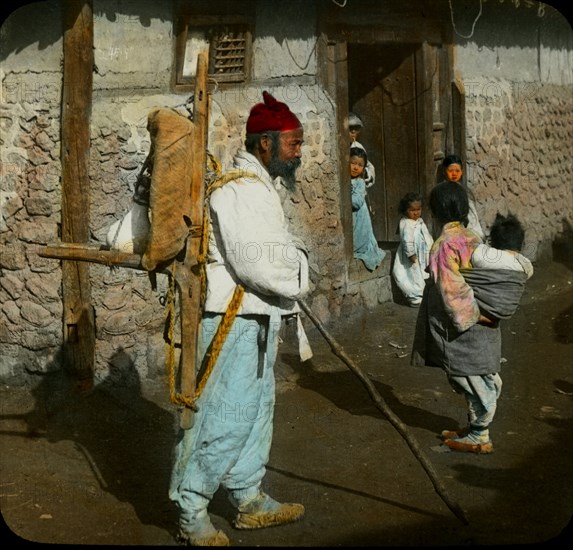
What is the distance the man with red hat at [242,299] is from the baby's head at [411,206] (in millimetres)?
5018

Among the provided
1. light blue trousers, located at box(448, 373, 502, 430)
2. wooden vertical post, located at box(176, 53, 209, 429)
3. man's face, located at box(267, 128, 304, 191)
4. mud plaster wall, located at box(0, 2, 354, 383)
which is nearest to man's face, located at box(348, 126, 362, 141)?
mud plaster wall, located at box(0, 2, 354, 383)

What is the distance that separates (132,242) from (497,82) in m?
7.00

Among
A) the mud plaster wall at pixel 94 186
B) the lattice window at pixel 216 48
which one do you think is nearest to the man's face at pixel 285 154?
the mud plaster wall at pixel 94 186

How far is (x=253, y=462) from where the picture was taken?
421 cm

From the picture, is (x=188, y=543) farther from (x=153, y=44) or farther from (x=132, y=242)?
(x=153, y=44)

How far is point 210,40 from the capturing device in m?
6.77

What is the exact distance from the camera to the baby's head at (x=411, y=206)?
9031mm

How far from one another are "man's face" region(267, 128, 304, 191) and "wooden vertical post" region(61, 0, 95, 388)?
92.3 inches

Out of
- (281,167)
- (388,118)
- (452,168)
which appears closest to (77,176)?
(281,167)

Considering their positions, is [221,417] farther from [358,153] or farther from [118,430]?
[358,153]

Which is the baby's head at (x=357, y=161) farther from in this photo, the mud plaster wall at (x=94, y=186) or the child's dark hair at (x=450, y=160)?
the mud plaster wall at (x=94, y=186)

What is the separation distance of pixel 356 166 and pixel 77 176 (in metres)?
3.70

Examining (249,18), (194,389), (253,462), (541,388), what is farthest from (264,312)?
(249,18)

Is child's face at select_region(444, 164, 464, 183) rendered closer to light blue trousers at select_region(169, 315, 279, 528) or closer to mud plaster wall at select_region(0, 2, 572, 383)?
mud plaster wall at select_region(0, 2, 572, 383)
